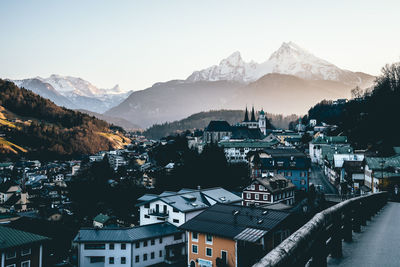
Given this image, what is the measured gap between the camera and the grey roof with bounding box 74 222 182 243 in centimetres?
3712

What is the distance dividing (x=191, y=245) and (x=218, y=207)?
16.4 feet

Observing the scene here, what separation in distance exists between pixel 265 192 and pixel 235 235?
76.1ft

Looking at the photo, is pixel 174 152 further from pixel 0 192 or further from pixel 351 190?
pixel 351 190

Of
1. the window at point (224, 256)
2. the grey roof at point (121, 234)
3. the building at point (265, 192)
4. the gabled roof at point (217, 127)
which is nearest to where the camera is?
the window at point (224, 256)

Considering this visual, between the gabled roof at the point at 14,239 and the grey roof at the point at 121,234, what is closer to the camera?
the gabled roof at the point at 14,239

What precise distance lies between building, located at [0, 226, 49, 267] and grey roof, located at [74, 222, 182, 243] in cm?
638

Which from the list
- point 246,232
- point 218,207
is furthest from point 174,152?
point 246,232

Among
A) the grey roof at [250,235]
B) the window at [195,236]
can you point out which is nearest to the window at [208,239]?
the window at [195,236]

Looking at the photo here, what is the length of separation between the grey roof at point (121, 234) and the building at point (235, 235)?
7.54 metres

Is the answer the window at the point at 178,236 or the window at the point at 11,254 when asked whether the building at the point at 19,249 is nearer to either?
the window at the point at 11,254

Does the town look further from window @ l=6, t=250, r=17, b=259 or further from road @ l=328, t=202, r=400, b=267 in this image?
road @ l=328, t=202, r=400, b=267

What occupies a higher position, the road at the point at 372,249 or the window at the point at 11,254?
the road at the point at 372,249

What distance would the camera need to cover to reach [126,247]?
121ft

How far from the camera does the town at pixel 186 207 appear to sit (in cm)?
3011
